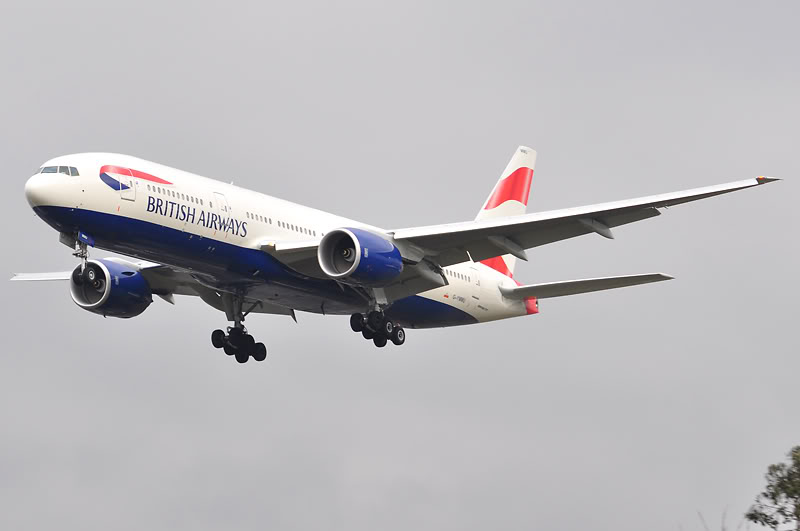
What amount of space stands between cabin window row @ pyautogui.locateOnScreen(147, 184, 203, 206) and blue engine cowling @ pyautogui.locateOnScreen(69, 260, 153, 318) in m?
7.22

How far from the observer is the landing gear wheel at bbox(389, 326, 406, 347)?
45.2 meters

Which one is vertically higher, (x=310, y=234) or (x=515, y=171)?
(x=515, y=171)

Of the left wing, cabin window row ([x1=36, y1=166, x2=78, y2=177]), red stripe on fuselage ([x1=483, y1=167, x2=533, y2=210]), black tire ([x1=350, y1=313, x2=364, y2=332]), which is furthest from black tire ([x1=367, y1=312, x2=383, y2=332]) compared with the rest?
cabin window row ([x1=36, y1=166, x2=78, y2=177])

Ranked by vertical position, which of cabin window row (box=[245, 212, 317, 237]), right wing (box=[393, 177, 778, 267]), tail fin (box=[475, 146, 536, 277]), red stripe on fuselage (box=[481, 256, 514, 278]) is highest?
tail fin (box=[475, 146, 536, 277])

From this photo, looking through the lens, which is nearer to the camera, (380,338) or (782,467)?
(782,467)

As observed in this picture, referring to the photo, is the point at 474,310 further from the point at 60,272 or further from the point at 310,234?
the point at 60,272

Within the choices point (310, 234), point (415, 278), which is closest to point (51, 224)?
point (310, 234)

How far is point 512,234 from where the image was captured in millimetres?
41656

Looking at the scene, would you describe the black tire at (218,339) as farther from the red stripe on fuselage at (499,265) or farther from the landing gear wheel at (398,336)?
the red stripe on fuselage at (499,265)

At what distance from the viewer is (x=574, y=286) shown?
45.6 metres

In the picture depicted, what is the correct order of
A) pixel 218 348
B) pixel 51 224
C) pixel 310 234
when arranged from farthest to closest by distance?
pixel 218 348
pixel 310 234
pixel 51 224

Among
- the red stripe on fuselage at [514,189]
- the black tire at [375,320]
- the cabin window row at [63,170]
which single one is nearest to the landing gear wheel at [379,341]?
the black tire at [375,320]

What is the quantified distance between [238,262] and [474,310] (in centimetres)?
1114

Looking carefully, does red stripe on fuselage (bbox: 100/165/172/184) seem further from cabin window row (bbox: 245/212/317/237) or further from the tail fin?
the tail fin
